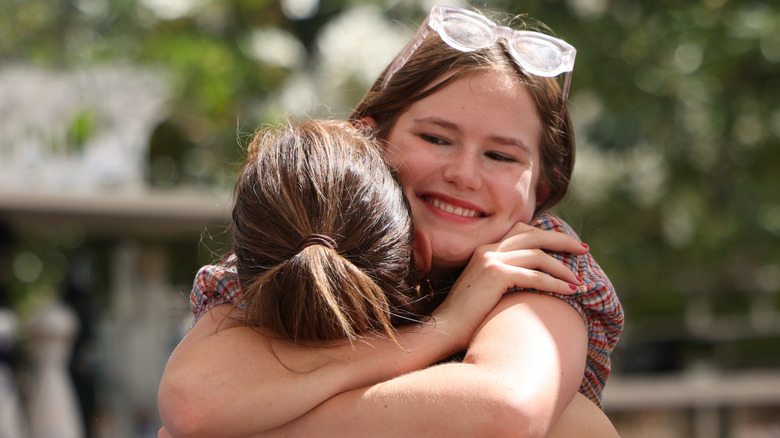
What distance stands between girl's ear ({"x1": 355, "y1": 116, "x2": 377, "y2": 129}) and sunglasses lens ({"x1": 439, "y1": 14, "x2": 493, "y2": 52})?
0.73 feet

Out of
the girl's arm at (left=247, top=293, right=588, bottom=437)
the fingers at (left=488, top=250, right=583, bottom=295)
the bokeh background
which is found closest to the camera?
the girl's arm at (left=247, top=293, right=588, bottom=437)

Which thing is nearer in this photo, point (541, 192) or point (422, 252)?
point (422, 252)

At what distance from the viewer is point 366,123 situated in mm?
1905

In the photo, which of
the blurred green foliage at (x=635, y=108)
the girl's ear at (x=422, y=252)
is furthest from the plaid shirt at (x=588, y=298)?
the blurred green foliage at (x=635, y=108)

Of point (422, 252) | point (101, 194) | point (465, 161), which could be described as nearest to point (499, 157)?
point (465, 161)

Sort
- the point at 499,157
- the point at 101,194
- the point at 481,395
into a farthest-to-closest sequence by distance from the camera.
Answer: the point at 101,194
the point at 499,157
the point at 481,395

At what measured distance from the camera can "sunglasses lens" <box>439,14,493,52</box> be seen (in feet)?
6.12

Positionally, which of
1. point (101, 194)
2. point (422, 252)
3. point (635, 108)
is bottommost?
point (101, 194)

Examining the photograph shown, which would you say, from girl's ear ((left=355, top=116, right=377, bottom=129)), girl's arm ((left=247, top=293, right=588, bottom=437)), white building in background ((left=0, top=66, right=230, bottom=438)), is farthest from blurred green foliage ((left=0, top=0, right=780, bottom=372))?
girl's arm ((left=247, top=293, right=588, bottom=437))

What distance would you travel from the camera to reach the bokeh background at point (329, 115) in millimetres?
5469

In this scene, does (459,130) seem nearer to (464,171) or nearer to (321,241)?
(464,171)

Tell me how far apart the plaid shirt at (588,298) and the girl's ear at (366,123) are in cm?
38

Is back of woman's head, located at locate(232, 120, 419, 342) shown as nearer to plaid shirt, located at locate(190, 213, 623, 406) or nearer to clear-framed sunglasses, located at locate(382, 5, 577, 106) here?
plaid shirt, located at locate(190, 213, 623, 406)

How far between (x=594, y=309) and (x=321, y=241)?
0.55m
